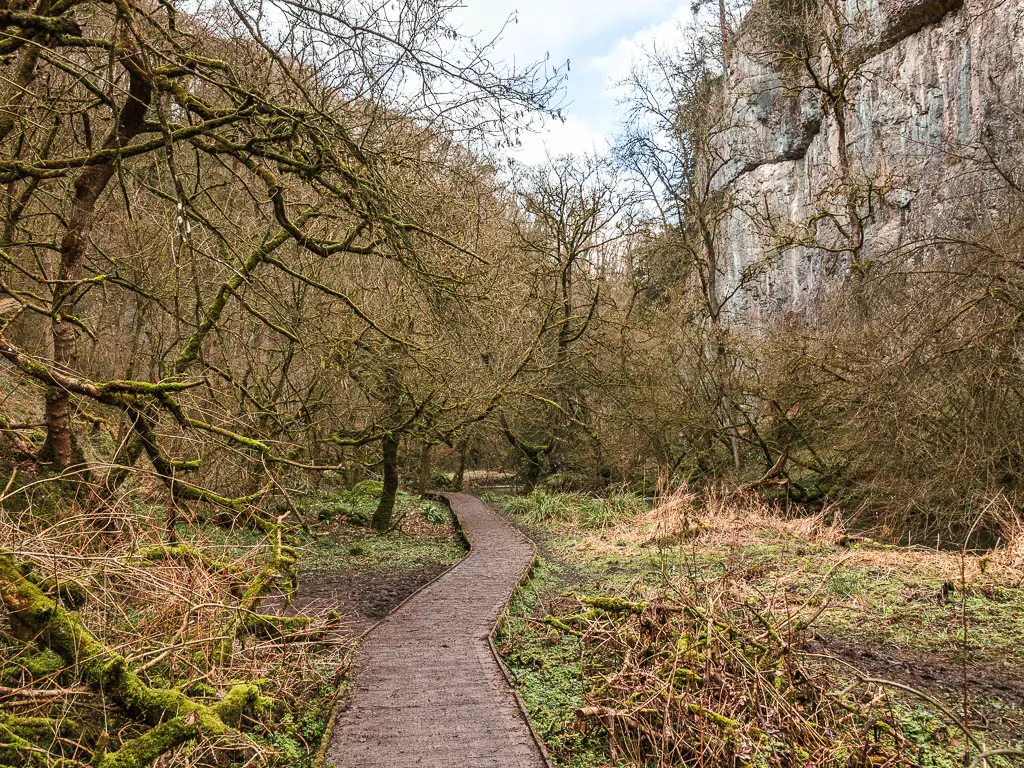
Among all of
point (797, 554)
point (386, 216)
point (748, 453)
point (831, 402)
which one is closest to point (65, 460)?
point (386, 216)

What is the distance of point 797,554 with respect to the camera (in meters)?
9.58

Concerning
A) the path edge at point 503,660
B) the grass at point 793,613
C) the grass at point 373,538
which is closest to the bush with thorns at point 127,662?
the path edge at point 503,660

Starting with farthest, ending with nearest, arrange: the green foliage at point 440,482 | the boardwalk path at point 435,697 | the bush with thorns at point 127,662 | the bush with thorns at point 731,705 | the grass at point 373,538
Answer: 1. the green foliage at point 440,482
2. the grass at point 373,538
3. the boardwalk path at point 435,697
4. the bush with thorns at point 731,705
5. the bush with thorns at point 127,662

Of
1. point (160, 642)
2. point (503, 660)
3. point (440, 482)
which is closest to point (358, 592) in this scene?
point (503, 660)

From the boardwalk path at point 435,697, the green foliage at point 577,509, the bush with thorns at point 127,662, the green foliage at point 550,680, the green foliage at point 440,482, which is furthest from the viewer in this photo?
the green foliage at point 440,482

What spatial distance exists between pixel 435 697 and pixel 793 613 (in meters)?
2.46

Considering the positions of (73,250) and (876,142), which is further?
(876,142)

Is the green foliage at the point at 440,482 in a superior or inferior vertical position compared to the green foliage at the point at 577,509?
inferior

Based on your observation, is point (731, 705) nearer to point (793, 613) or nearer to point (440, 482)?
point (793, 613)

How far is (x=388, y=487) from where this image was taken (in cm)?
1352

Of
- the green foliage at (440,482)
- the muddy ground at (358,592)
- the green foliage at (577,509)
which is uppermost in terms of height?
the muddy ground at (358,592)

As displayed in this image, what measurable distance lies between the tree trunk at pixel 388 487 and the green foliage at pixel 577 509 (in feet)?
11.7

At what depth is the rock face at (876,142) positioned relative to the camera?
37.0 feet

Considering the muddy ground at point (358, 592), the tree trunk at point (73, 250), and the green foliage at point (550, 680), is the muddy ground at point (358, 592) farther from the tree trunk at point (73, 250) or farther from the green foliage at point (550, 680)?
the tree trunk at point (73, 250)
